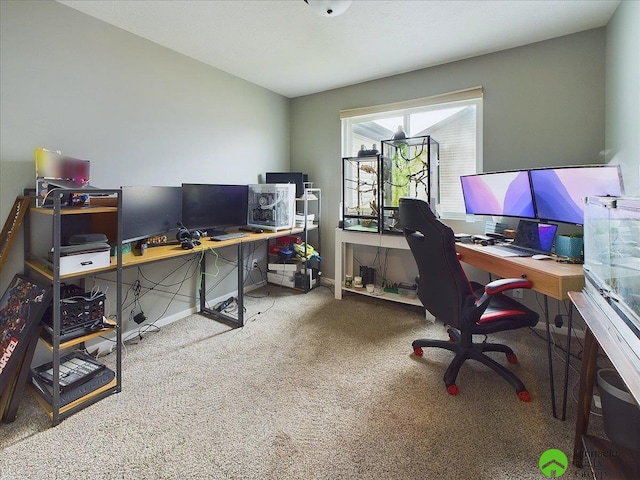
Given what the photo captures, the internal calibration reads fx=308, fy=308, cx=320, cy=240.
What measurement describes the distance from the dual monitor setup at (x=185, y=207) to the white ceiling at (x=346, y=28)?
3.88ft

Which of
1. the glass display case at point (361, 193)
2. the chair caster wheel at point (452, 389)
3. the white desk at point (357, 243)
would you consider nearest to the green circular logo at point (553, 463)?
the chair caster wheel at point (452, 389)

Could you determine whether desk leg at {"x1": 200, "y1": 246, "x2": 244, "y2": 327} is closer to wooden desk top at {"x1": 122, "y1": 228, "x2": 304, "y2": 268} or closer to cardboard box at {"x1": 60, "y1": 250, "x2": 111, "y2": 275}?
wooden desk top at {"x1": 122, "y1": 228, "x2": 304, "y2": 268}

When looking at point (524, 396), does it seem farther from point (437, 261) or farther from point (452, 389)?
point (437, 261)

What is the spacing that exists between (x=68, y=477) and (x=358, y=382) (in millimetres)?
1439

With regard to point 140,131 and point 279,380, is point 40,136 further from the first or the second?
point 279,380

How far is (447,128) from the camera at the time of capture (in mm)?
3121

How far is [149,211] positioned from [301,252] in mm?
1685

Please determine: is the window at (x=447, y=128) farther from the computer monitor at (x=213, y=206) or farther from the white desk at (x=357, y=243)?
the computer monitor at (x=213, y=206)

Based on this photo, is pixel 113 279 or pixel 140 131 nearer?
pixel 113 279

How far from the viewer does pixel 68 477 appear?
49.9 inches

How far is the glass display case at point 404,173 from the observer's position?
10.0ft

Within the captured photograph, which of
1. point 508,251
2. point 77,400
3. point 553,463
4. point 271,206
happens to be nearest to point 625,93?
point 508,251

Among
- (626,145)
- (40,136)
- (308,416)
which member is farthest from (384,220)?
(40,136)

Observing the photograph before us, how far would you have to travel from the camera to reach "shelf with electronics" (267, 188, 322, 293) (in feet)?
11.8
